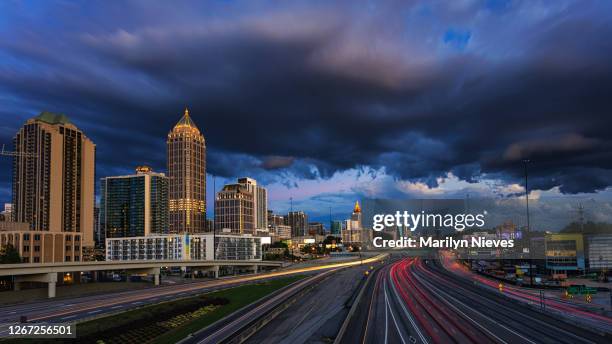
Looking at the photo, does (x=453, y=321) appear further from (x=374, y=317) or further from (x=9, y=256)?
(x=9, y=256)

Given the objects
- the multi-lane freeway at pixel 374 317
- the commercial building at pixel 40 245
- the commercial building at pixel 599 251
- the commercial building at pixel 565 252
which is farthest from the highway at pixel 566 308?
the commercial building at pixel 40 245

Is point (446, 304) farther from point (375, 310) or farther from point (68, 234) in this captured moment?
point (68, 234)

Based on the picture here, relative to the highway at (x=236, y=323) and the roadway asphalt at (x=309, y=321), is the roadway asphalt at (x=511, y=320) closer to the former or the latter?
the roadway asphalt at (x=309, y=321)

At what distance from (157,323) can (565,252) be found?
121486mm

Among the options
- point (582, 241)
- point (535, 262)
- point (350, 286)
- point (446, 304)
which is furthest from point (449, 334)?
point (535, 262)

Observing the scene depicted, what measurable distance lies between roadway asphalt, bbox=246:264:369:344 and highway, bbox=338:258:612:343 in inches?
97.8

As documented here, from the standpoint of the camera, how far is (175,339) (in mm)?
45719

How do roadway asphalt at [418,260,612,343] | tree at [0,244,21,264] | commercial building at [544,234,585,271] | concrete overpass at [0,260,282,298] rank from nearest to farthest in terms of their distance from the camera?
roadway asphalt at [418,260,612,343] → concrete overpass at [0,260,282,298] → tree at [0,244,21,264] → commercial building at [544,234,585,271]

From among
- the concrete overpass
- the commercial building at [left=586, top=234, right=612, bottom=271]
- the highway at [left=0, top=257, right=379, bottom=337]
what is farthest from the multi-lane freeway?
the commercial building at [left=586, top=234, right=612, bottom=271]

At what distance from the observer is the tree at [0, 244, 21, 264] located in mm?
122050

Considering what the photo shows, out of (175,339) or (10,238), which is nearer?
(175,339)

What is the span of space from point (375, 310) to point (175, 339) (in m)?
28.5

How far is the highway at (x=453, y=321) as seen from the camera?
147 feet

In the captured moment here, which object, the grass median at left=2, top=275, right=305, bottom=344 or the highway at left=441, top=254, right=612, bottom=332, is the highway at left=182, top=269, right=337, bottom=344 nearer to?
the grass median at left=2, top=275, right=305, bottom=344
